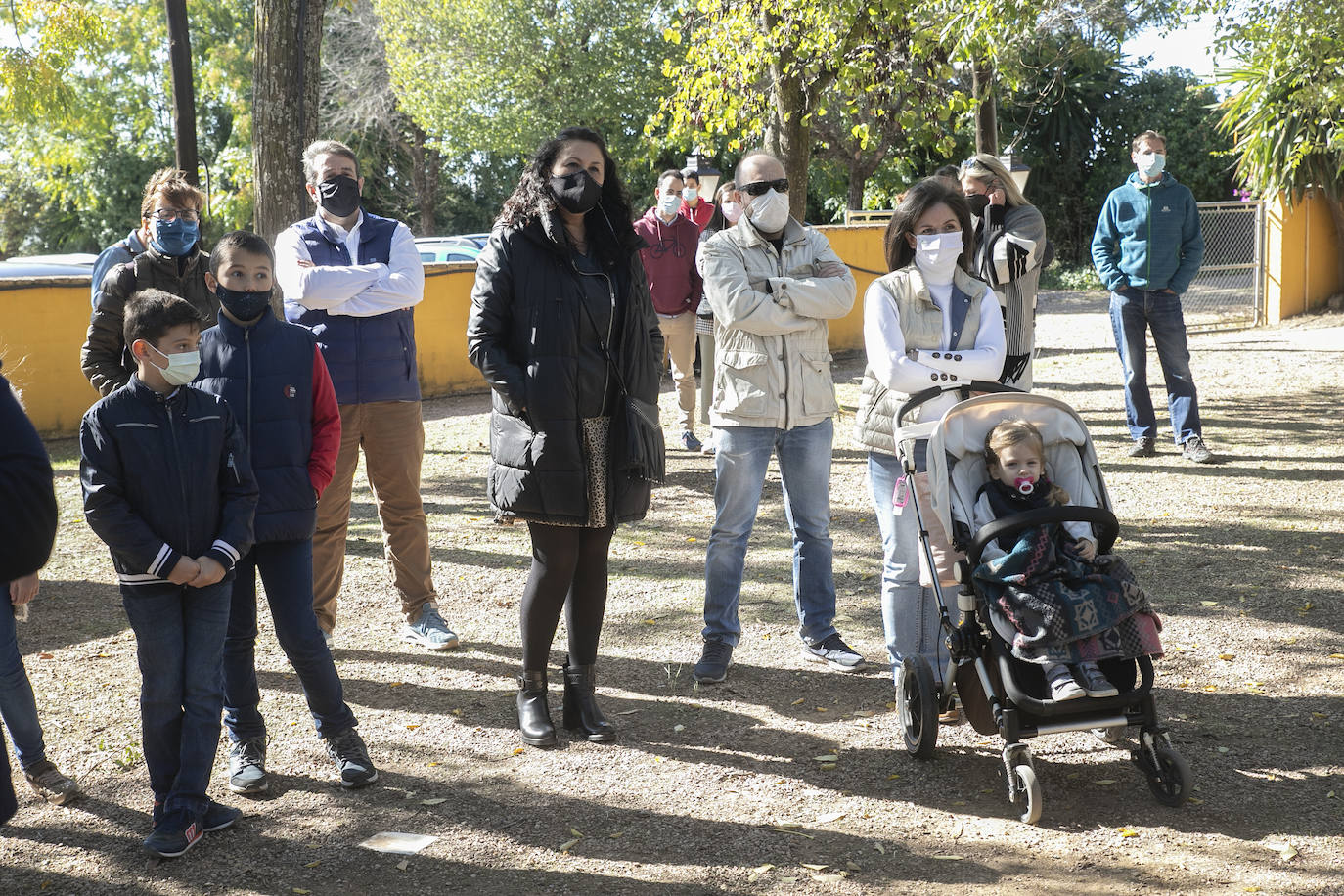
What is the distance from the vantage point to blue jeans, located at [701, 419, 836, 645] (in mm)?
5195

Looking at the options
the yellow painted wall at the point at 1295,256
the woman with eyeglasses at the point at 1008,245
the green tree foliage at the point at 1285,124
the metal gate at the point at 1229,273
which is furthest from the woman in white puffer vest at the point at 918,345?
the yellow painted wall at the point at 1295,256

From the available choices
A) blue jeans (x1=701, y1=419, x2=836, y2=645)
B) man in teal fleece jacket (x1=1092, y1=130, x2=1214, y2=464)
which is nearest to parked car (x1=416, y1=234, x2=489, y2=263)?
man in teal fleece jacket (x1=1092, y1=130, x2=1214, y2=464)

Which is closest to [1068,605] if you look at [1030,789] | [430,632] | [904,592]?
[1030,789]

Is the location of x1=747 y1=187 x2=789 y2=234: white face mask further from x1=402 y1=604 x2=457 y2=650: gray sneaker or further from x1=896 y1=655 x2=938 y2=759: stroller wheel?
x1=402 y1=604 x2=457 y2=650: gray sneaker

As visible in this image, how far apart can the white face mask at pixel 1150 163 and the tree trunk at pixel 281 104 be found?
5779mm

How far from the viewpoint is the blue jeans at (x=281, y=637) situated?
4.22 m

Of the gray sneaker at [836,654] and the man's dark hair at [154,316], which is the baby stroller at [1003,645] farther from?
the man's dark hair at [154,316]

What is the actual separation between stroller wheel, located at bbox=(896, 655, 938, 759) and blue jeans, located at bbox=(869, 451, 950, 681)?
195 millimetres

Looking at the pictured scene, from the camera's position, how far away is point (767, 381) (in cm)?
512

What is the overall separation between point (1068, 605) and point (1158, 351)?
231 inches

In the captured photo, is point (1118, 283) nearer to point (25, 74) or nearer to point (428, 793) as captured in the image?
point (428, 793)

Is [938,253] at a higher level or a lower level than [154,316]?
higher

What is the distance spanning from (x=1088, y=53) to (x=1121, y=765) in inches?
1103

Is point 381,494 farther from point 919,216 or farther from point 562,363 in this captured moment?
point 919,216
